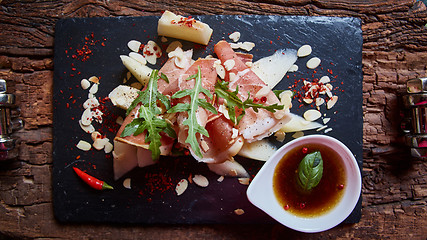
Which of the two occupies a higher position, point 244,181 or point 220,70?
point 220,70

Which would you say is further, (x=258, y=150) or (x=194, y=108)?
(x=258, y=150)

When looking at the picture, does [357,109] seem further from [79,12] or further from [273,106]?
[79,12]

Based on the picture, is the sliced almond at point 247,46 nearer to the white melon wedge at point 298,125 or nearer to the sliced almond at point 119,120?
the white melon wedge at point 298,125

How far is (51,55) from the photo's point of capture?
171cm

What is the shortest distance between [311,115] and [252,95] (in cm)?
35

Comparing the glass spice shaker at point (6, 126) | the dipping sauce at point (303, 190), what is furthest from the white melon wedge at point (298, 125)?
the glass spice shaker at point (6, 126)

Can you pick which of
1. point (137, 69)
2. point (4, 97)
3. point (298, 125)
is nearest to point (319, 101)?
point (298, 125)

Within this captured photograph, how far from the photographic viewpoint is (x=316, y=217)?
1.52m

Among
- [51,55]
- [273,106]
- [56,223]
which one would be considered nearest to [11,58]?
[51,55]

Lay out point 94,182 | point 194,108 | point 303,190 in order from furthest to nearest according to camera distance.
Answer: point 94,182, point 303,190, point 194,108

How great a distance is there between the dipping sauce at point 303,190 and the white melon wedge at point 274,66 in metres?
0.38

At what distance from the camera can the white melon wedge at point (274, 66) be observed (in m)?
1.64

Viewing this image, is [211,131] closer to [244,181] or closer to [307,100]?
[244,181]

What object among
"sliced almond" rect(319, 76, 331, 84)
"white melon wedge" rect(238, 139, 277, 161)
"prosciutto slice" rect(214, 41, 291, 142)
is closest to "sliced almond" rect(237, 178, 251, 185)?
"white melon wedge" rect(238, 139, 277, 161)
